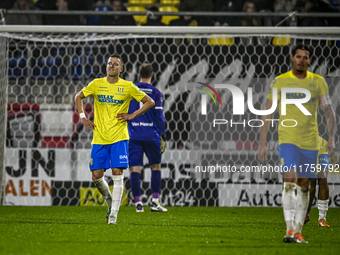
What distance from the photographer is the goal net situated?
6.62 m

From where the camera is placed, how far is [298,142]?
344cm

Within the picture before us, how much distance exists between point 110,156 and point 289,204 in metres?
1.79

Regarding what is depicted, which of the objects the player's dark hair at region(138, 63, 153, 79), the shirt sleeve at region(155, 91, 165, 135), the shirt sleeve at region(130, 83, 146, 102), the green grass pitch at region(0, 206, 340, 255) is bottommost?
the green grass pitch at region(0, 206, 340, 255)

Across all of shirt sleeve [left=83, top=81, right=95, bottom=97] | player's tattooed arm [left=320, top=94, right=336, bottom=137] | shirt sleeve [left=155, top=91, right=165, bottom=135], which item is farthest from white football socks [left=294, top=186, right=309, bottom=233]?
shirt sleeve [left=155, top=91, right=165, bottom=135]

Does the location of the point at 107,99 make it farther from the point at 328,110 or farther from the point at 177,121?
the point at 177,121

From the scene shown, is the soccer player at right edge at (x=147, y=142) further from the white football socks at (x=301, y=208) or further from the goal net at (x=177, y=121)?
the white football socks at (x=301, y=208)

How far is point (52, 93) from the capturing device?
727cm

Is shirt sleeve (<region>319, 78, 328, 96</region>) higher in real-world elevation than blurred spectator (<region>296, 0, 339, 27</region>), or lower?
lower

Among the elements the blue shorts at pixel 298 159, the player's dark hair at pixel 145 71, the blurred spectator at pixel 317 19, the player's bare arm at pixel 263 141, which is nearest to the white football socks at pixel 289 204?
the blue shorts at pixel 298 159

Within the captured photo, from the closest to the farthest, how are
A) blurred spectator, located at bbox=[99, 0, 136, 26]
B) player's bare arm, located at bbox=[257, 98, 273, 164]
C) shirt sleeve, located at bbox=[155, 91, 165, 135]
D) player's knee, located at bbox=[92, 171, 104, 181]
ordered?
player's bare arm, located at bbox=[257, 98, 273, 164], player's knee, located at bbox=[92, 171, 104, 181], shirt sleeve, located at bbox=[155, 91, 165, 135], blurred spectator, located at bbox=[99, 0, 136, 26]

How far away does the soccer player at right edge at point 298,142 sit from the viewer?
10.8 feet

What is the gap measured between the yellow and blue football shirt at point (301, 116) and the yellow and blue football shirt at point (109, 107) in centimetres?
146

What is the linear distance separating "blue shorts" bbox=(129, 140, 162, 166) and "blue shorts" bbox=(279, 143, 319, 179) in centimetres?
272

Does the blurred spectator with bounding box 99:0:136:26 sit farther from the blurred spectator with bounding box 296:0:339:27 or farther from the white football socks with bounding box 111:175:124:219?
the white football socks with bounding box 111:175:124:219
